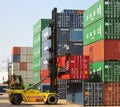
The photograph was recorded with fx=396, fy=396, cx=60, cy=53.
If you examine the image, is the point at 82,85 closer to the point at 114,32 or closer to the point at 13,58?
the point at 114,32

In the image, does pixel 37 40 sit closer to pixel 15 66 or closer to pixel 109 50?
pixel 15 66

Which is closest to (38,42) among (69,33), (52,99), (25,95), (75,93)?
(69,33)

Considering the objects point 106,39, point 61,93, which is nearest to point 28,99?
point 106,39

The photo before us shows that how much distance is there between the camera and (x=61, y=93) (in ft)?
182

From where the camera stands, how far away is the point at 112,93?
3903 centimetres

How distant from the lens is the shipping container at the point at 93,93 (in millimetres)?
39375

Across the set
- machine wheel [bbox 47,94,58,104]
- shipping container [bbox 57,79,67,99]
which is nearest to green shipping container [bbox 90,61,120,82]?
machine wheel [bbox 47,94,58,104]

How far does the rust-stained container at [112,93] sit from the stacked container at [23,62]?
6628cm

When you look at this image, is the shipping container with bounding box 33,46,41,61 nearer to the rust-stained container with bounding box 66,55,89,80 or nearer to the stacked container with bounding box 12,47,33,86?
the stacked container with bounding box 12,47,33,86

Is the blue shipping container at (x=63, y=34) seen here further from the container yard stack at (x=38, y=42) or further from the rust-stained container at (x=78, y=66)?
the rust-stained container at (x=78, y=66)

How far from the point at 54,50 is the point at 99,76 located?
5.30 metres

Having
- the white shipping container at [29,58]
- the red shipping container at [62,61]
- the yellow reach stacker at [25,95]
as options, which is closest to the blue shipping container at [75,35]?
the red shipping container at [62,61]

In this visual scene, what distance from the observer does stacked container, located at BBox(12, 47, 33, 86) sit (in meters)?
105

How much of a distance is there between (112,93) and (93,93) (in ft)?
6.27
